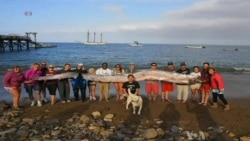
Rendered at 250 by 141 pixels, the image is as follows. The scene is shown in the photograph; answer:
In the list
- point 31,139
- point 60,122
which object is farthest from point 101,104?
point 31,139

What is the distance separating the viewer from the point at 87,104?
1348 centimetres

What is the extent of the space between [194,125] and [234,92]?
8220mm

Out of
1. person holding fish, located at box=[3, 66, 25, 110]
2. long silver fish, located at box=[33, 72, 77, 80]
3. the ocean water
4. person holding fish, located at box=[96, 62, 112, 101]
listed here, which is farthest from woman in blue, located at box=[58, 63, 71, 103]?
the ocean water

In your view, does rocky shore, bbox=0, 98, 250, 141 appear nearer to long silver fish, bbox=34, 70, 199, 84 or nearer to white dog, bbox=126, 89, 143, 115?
white dog, bbox=126, 89, 143, 115

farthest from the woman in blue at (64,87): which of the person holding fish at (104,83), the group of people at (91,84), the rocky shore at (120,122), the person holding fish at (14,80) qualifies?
the person holding fish at (14,80)

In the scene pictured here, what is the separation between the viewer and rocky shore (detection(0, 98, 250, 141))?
379 inches

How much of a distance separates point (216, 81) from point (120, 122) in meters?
3.93

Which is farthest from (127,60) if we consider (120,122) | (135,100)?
(120,122)

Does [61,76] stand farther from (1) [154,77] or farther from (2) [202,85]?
(2) [202,85]

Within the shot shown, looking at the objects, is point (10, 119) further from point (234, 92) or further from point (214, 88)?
point (234, 92)

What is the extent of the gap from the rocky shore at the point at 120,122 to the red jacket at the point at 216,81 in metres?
0.83

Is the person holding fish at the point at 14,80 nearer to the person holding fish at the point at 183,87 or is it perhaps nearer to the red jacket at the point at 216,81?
the person holding fish at the point at 183,87

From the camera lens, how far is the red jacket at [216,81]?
12554mm

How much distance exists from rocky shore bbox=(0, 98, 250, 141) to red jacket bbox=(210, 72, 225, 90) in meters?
0.83
